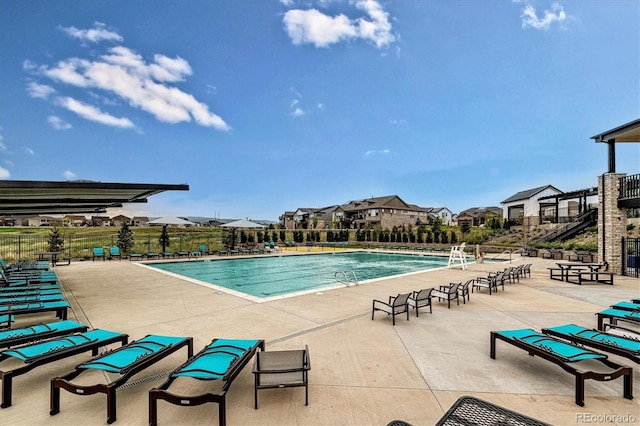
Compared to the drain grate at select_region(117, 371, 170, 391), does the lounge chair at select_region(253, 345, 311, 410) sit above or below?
above

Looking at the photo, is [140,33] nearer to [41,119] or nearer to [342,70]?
[41,119]

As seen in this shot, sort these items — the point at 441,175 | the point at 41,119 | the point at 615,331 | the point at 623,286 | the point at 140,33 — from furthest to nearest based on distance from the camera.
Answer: the point at 441,175
the point at 41,119
the point at 140,33
the point at 623,286
the point at 615,331

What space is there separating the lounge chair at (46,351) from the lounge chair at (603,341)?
6.29 m

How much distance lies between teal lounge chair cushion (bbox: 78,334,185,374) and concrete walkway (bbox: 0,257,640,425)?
0.39 metres

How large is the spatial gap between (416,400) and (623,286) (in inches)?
481

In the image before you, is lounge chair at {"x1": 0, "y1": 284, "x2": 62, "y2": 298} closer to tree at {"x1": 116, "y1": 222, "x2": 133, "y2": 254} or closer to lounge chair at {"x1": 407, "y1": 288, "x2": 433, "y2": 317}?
lounge chair at {"x1": 407, "y1": 288, "x2": 433, "y2": 317}

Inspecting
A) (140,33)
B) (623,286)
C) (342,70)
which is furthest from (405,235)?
(140,33)

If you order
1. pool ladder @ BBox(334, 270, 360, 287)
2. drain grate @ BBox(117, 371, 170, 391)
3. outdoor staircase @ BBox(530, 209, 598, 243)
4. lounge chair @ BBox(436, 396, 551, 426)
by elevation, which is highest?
outdoor staircase @ BBox(530, 209, 598, 243)

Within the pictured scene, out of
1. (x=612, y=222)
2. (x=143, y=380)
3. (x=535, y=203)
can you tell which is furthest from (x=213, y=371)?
(x=535, y=203)

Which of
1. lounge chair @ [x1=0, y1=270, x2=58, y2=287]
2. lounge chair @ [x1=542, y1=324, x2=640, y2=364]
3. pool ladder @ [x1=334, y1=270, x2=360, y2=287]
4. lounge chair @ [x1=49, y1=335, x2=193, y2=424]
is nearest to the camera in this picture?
lounge chair @ [x1=49, y1=335, x2=193, y2=424]

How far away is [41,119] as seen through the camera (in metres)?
20.4

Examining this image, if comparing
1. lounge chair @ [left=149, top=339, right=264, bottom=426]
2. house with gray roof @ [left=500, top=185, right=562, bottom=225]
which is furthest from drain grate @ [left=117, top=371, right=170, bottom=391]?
→ house with gray roof @ [left=500, top=185, right=562, bottom=225]

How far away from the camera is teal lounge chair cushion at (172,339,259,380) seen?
296cm

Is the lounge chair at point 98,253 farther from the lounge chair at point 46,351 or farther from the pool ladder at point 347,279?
the lounge chair at point 46,351
